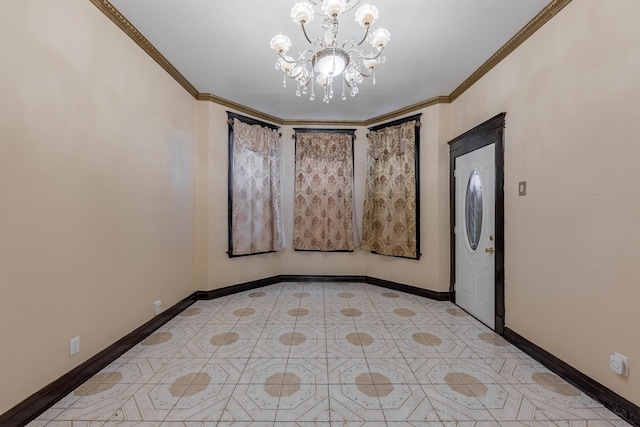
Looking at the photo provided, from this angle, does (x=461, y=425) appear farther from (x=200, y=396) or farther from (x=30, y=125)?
(x=30, y=125)

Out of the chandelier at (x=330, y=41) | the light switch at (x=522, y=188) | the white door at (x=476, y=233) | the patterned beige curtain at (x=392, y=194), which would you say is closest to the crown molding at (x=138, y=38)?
the chandelier at (x=330, y=41)

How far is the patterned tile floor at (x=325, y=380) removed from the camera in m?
1.65

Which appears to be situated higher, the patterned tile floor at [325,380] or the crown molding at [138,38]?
the crown molding at [138,38]

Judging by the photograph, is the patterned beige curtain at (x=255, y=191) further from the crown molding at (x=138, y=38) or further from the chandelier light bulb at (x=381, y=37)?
the chandelier light bulb at (x=381, y=37)

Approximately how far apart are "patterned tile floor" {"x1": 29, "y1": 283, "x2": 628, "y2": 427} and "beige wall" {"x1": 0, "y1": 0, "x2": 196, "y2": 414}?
0.42 metres

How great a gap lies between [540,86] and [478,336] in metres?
2.38

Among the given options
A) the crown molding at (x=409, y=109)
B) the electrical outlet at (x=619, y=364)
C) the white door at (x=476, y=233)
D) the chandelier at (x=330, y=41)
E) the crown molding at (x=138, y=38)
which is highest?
the crown molding at (x=138, y=38)

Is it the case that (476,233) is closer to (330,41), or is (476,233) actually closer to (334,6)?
(330,41)

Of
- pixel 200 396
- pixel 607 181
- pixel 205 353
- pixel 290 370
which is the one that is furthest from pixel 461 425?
pixel 205 353

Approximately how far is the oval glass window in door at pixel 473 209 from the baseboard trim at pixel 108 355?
99cm

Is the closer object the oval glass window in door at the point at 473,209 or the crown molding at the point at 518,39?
the crown molding at the point at 518,39

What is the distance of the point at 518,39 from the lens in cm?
248

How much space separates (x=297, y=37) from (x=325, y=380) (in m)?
2.93

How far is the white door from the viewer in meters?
2.93
